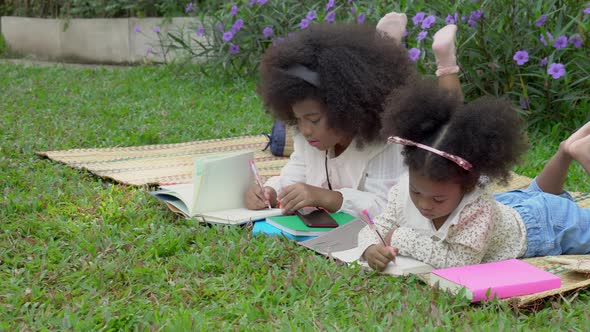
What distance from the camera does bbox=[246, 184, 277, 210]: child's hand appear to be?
383cm

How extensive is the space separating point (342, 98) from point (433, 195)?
0.77 m

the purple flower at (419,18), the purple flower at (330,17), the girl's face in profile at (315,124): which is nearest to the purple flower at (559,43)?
the purple flower at (419,18)

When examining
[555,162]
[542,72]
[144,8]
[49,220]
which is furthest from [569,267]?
[144,8]

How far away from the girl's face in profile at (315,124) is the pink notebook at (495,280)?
945 mm

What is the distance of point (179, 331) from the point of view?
2.46 meters

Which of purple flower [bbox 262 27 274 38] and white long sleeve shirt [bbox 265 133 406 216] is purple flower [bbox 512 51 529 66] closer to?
white long sleeve shirt [bbox 265 133 406 216]

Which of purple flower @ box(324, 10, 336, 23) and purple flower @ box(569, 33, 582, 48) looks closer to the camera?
purple flower @ box(569, 33, 582, 48)

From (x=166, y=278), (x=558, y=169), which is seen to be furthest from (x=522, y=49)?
(x=166, y=278)

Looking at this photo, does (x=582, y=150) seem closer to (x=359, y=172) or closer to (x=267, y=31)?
(x=359, y=172)

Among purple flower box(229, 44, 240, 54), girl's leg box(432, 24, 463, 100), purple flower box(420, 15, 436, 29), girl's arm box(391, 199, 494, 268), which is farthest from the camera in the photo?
purple flower box(229, 44, 240, 54)

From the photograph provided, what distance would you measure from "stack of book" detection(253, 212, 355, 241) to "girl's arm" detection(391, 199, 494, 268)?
46 centimetres

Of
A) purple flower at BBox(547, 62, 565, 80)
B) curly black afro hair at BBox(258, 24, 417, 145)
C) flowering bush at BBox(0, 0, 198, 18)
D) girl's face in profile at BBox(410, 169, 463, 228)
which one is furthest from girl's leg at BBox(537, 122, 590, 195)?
flowering bush at BBox(0, 0, 198, 18)

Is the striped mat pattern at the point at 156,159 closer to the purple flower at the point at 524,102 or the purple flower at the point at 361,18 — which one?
the purple flower at the point at 361,18

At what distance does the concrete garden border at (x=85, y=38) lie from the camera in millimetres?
10773
